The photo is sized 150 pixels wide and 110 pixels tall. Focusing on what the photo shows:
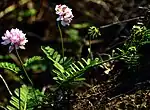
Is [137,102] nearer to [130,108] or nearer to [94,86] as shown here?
[130,108]

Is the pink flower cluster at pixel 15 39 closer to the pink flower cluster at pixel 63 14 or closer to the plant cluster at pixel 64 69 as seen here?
the plant cluster at pixel 64 69

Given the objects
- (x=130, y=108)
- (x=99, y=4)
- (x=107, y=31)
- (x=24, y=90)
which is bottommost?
(x=130, y=108)

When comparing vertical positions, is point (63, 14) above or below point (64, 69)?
above

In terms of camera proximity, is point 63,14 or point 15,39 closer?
point 15,39

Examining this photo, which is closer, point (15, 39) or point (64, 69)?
point (15, 39)

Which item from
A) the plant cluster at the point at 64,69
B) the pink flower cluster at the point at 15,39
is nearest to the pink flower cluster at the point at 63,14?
the plant cluster at the point at 64,69

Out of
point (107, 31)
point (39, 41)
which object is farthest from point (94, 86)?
point (39, 41)

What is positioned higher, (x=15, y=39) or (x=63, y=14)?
(x=63, y=14)

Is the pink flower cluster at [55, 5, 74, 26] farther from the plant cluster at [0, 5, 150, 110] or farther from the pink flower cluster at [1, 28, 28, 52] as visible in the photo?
the pink flower cluster at [1, 28, 28, 52]

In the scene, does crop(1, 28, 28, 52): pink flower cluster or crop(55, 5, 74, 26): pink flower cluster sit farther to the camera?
crop(55, 5, 74, 26): pink flower cluster

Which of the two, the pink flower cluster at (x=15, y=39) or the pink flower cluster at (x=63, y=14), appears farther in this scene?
the pink flower cluster at (x=63, y=14)

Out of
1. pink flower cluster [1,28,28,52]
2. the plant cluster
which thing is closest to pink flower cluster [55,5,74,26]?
the plant cluster
